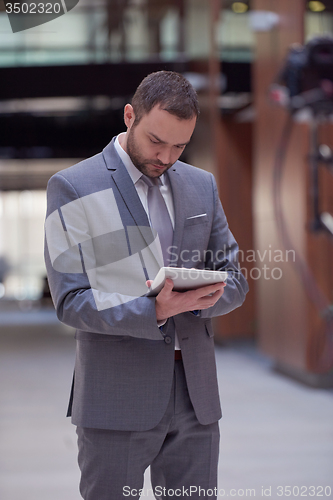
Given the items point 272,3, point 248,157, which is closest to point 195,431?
point 272,3

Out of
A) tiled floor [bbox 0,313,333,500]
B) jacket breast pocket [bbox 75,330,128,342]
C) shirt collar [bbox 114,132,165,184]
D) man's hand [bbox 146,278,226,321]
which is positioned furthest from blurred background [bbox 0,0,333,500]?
man's hand [bbox 146,278,226,321]

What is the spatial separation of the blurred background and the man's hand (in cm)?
204

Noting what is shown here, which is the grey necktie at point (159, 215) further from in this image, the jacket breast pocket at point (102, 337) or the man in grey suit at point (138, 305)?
the jacket breast pocket at point (102, 337)

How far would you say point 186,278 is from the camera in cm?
124

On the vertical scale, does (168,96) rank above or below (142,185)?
above

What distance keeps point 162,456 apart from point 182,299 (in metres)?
0.47

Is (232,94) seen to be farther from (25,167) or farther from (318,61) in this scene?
(25,167)

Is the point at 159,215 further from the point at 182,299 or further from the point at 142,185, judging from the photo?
the point at 182,299

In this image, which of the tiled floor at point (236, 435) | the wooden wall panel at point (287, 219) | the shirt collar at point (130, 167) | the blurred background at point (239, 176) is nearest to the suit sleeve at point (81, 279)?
the shirt collar at point (130, 167)

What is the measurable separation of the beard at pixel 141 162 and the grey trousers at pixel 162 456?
485 mm

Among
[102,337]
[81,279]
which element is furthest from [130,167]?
[102,337]

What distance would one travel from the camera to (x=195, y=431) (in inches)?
58.3

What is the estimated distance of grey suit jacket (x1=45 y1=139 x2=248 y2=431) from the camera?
54.0 inches

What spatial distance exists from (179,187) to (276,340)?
15.8ft
